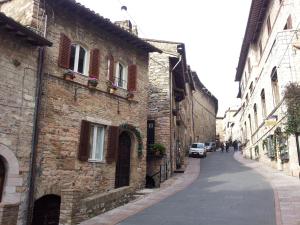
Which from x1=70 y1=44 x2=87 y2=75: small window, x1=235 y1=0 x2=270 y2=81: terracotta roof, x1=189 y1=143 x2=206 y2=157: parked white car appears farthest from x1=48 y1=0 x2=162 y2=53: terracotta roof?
x1=189 y1=143 x2=206 y2=157: parked white car

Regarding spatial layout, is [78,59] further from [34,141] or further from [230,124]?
[230,124]

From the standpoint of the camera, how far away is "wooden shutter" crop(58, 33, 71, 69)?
1152cm

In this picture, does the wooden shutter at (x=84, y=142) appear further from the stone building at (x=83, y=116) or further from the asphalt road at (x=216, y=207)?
the asphalt road at (x=216, y=207)

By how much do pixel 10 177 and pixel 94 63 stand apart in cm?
552

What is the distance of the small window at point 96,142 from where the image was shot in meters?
12.5

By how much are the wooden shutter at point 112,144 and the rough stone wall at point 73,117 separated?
192mm

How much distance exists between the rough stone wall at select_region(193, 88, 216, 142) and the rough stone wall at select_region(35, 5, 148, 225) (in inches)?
1199

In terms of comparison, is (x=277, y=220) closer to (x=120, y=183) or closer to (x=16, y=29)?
(x=120, y=183)

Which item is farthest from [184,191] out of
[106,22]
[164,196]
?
[106,22]

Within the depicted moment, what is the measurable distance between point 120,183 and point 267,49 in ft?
42.6

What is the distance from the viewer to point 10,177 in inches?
373

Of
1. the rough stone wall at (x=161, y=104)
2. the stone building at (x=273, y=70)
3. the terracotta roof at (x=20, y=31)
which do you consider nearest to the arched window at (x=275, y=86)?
the stone building at (x=273, y=70)

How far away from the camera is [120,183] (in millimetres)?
13914

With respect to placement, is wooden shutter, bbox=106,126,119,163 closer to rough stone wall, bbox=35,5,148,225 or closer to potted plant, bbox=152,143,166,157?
rough stone wall, bbox=35,5,148,225
